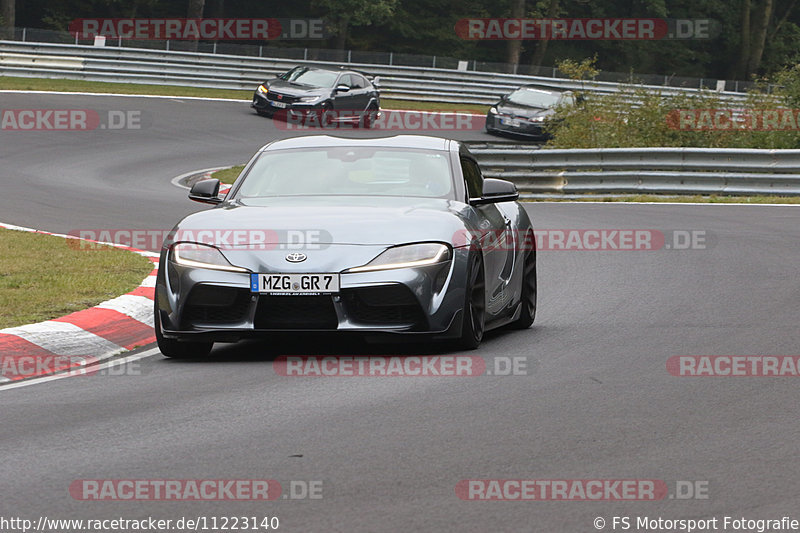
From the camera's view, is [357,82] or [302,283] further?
[357,82]

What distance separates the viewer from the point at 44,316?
9508mm

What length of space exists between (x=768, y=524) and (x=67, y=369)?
4758mm

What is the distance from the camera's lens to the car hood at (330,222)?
327 inches

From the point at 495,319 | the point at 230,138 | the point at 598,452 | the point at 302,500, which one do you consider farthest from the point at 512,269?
the point at 230,138

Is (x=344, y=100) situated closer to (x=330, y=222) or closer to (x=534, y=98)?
(x=534, y=98)

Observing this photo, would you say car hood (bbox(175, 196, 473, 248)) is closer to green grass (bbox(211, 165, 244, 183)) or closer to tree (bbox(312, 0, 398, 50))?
green grass (bbox(211, 165, 244, 183))

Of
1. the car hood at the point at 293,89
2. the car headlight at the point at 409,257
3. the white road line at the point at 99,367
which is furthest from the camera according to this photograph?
the car hood at the point at 293,89

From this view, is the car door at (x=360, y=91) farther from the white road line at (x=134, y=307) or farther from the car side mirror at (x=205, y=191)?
the car side mirror at (x=205, y=191)

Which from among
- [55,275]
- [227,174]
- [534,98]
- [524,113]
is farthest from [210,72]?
[55,275]

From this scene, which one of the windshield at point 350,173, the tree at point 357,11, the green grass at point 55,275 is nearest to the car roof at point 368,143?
the windshield at point 350,173

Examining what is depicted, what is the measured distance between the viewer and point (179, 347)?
8.63 meters

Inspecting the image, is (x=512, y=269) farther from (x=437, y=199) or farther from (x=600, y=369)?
(x=600, y=369)

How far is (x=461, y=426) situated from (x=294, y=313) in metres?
1.90

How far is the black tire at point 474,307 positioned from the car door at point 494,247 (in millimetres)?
209
